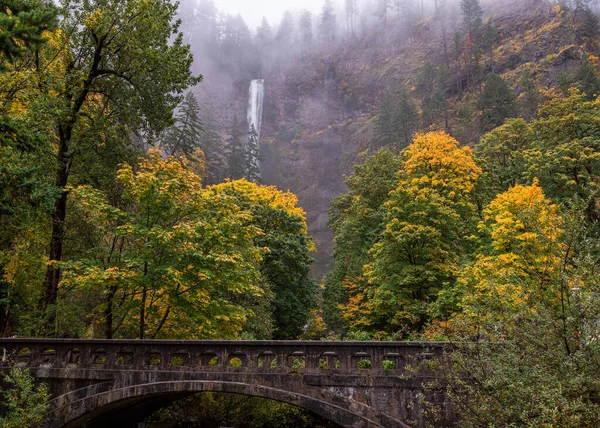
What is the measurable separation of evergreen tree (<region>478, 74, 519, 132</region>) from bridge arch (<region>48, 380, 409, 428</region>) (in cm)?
3467

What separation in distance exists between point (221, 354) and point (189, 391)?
1300 mm

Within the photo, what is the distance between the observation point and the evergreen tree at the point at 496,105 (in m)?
37.4

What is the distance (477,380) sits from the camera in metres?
7.38

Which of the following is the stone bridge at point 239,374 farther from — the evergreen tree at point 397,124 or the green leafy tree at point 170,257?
the evergreen tree at point 397,124

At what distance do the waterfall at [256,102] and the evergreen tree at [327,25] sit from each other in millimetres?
22742

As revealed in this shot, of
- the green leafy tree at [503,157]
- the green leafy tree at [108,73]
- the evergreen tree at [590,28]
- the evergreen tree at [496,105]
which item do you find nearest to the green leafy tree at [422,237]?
the green leafy tree at [503,157]

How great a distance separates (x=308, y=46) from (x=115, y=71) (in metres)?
103

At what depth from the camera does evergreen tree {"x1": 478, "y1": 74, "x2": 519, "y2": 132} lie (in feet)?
123

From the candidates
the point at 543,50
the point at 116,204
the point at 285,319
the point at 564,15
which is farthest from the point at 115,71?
the point at 564,15

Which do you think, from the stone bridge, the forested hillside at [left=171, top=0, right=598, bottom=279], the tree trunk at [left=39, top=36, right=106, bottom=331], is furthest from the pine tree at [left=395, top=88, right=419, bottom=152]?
the stone bridge

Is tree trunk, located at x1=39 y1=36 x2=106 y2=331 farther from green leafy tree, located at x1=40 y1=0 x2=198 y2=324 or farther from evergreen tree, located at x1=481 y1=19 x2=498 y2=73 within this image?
evergreen tree, located at x1=481 y1=19 x2=498 y2=73

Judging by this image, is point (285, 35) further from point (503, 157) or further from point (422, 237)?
point (422, 237)

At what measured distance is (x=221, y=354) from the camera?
1120 centimetres

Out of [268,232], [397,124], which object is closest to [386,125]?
[397,124]
